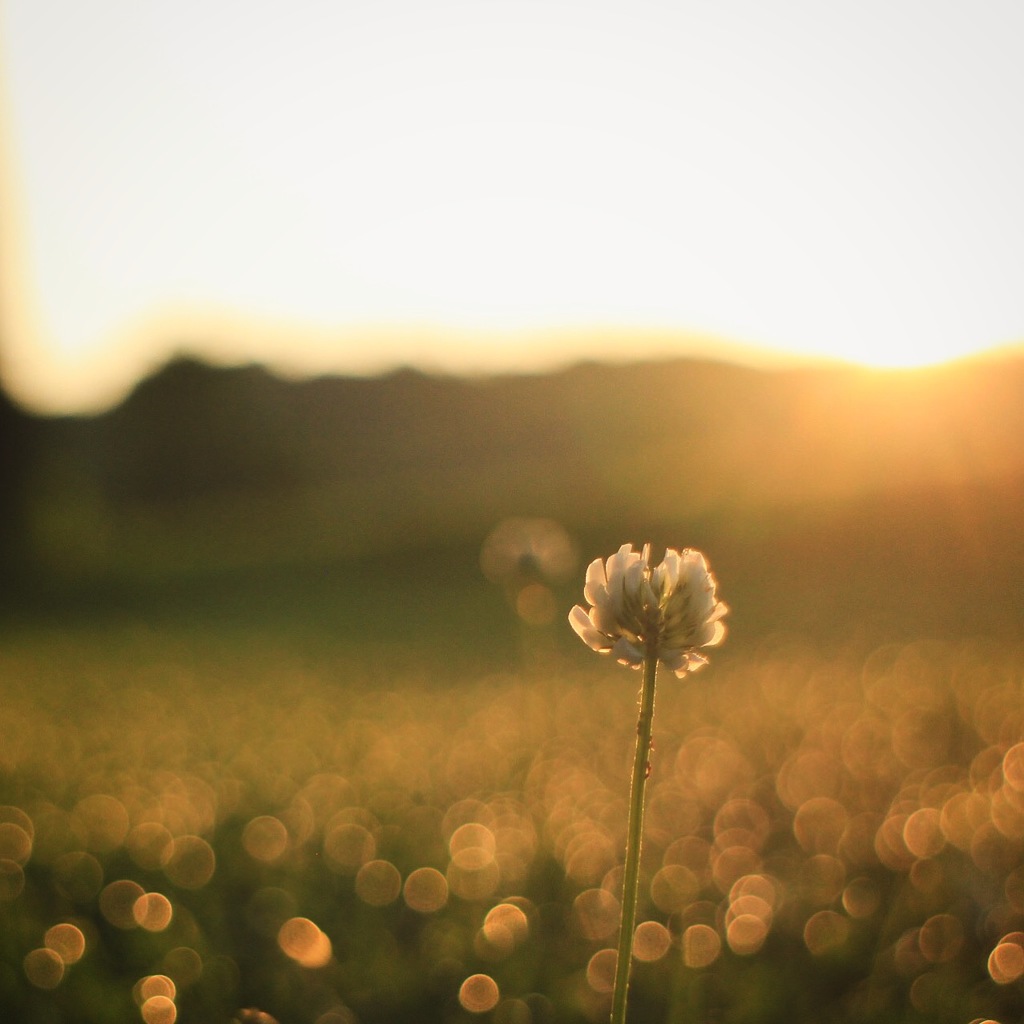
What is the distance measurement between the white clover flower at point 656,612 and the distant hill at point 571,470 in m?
5.86

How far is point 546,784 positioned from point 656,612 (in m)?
2.37

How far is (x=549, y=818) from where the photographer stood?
3271mm

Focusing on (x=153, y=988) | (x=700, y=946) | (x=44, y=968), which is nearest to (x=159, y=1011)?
(x=153, y=988)

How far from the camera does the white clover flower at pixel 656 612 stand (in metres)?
1.40

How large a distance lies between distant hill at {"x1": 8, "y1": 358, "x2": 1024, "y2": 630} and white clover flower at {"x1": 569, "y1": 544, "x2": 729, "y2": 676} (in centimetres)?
586

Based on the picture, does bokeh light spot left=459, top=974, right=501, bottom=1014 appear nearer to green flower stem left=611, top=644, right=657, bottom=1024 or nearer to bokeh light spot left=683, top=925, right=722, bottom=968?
bokeh light spot left=683, top=925, right=722, bottom=968

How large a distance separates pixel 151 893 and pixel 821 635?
5051mm

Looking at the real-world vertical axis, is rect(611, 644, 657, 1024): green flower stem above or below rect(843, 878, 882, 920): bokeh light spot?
above

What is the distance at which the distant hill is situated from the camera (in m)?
11.1

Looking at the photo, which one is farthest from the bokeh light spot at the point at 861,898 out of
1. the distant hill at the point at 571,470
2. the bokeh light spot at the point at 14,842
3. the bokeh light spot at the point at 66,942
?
the distant hill at the point at 571,470

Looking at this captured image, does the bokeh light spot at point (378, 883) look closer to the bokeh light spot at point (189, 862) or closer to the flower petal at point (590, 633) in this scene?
the bokeh light spot at point (189, 862)

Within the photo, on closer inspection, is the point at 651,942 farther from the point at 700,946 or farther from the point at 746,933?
the point at 746,933

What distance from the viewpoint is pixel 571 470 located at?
58.3 ft

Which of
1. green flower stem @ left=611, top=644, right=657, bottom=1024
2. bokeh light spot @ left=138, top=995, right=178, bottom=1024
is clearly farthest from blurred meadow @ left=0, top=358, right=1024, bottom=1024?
green flower stem @ left=611, top=644, right=657, bottom=1024
